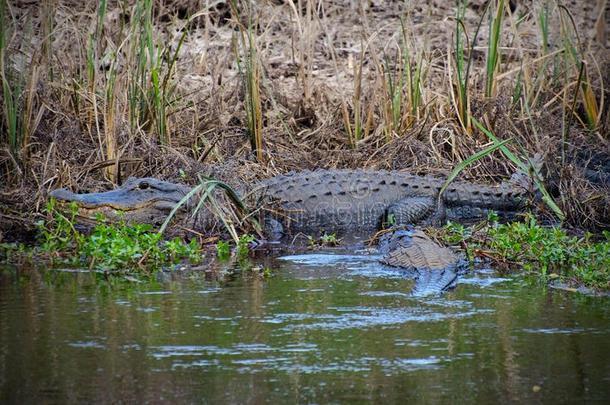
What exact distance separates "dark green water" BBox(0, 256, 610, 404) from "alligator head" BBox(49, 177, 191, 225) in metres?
1.58

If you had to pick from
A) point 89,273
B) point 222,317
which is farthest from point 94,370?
point 89,273

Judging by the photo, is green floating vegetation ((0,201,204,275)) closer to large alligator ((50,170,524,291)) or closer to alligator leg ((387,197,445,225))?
large alligator ((50,170,524,291))

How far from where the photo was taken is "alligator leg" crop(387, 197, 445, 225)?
7.84 meters

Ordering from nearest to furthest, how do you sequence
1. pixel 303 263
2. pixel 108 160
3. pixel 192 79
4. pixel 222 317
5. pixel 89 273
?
1. pixel 222 317
2. pixel 89 273
3. pixel 303 263
4. pixel 108 160
5. pixel 192 79

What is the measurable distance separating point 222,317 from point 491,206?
4244 mm

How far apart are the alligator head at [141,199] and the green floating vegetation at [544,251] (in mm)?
2295

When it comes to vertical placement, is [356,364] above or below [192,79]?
below

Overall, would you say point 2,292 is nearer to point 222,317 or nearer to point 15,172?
point 222,317

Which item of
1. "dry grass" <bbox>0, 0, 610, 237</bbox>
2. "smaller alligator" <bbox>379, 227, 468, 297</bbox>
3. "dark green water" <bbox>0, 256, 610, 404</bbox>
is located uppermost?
"dry grass" <bbox>0, 0, 610, 237</bbox>

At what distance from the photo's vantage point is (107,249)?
555cm

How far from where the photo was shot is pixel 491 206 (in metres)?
7.94

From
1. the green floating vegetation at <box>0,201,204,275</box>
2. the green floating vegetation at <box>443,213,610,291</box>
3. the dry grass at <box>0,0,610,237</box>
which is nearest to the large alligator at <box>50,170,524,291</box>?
the dry grass at <box>0,0,610,237</box>

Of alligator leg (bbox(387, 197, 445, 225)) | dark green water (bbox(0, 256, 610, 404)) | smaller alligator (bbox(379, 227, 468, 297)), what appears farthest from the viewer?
alligator leg (bbox(387, 197, 445, 225))

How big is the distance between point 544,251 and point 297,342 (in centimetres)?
235
